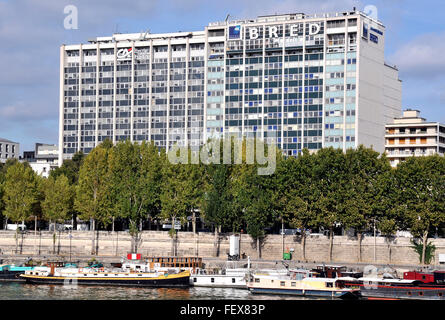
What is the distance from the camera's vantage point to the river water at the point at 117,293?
61.7 meters

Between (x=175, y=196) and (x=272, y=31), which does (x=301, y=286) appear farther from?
(x=272, y=31)

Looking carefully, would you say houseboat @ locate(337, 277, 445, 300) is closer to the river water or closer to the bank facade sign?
the river water

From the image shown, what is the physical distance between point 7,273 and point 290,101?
74.1 meters

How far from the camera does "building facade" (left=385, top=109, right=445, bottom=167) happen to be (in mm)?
137625

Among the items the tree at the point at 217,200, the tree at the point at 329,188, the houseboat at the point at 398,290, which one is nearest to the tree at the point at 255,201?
the tree at the point at 217,200

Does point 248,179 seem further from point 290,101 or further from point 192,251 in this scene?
point 290,101

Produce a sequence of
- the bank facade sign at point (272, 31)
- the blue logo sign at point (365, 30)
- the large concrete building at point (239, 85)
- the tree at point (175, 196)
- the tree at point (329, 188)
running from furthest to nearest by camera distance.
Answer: the bank facade sign at point (272, 31) → the blue logo sign at point (365, 30) → the large concrete building at point (239, 85) → the tree at point (175, 196) → the tree at point (329, 188)

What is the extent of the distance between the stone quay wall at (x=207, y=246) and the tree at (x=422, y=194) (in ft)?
10.4

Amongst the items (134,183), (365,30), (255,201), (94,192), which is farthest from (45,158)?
(255,201)

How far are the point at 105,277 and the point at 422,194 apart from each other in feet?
135

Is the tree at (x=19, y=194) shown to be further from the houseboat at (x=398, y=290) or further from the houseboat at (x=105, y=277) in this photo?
the houseboat at (x=398, y=290)

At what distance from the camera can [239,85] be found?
14062 centimetres

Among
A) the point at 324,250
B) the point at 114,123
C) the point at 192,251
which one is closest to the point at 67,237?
the point at 192,251

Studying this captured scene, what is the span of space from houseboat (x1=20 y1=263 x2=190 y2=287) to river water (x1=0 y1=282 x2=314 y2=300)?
59.1 inches
